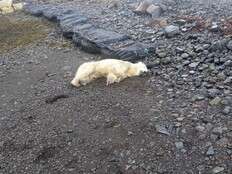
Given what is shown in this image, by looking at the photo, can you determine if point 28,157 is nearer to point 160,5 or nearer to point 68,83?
point 68,83

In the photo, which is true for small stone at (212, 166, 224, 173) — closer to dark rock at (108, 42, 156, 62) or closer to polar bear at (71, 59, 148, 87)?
polar bear at (71, 59, 148, 87)

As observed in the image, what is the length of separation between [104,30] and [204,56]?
11.1 ft

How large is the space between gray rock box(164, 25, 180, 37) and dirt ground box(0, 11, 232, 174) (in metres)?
1.99

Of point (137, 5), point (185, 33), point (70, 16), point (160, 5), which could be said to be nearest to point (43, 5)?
point (70, 16)

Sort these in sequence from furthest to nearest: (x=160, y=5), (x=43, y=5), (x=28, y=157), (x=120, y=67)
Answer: (x=43, y=5) < (x=160, y=5) < (x=120, y=67) < (x=28, y=157)

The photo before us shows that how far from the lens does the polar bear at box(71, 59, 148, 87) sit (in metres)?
8.40

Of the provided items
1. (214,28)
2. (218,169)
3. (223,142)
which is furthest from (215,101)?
(214,28)

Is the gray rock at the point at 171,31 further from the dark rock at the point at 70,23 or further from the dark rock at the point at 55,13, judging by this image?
the dark rock at the point at 55,13

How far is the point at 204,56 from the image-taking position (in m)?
8.61

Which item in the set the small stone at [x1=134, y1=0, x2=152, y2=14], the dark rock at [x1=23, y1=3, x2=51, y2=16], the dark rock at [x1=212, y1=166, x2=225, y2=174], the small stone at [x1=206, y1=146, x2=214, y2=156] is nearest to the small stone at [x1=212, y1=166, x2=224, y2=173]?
the dark rock at [x1=212, y1=166, x2=225, y2=174]

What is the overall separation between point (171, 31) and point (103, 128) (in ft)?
13.3

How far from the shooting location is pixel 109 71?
27.7 feet

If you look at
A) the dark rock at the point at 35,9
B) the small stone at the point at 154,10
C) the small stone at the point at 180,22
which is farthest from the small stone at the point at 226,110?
the dark rock at the point at 35,9

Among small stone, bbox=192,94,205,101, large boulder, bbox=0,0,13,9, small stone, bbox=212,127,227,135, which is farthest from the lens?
large boulder, bbox=0,0,13,9
